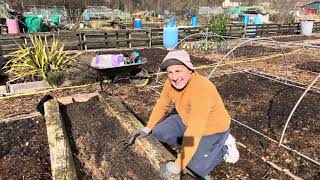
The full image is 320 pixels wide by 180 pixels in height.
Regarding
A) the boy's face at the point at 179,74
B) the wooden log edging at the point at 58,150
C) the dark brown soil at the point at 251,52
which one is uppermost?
the boy's face at the point at 179,74

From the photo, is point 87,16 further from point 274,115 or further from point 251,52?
point 274,115

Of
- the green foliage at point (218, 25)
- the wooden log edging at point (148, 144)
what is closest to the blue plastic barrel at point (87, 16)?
the green foliage at point (218, 25)

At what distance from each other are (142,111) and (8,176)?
2.78m

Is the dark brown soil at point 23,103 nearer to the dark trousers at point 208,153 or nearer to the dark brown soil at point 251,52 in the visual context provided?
the dark trousers at point 208,153

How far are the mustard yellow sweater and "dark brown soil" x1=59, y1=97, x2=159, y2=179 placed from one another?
0.78 m

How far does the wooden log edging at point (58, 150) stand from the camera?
3.09 meters

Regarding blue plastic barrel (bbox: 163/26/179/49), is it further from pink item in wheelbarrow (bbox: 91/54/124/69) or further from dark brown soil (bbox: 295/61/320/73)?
pink item in wheelbarrow (bbox: 91/54/124/69)

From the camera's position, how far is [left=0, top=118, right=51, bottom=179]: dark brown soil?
3.59m

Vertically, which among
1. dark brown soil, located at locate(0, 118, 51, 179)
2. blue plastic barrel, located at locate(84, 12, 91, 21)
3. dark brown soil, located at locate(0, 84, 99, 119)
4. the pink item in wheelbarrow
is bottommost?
dark brown soil, located at locate(0, 118, 51, 179)

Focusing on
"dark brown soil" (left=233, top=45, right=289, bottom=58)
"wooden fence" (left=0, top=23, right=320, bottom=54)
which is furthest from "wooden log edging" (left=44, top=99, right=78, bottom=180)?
"dark brown soil" (left=233, top=45, right=289, bottom=58)

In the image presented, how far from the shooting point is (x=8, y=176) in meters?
3.51

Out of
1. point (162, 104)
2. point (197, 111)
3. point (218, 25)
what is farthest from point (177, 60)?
point (218, 25)

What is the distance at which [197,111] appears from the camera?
105 inches

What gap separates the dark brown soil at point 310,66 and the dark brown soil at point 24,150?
8.50 meters
